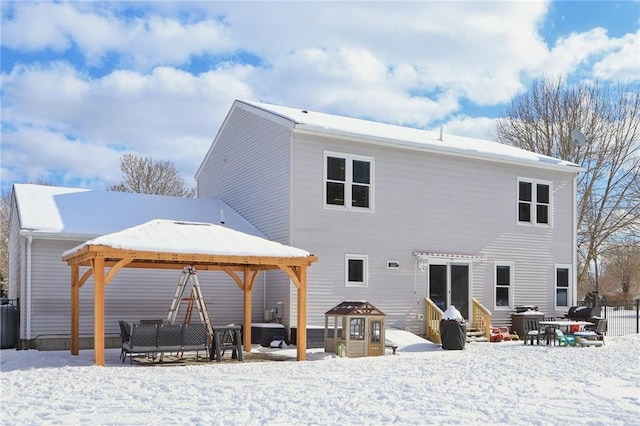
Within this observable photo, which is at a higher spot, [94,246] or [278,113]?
[278,113]

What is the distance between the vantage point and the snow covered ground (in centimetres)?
812

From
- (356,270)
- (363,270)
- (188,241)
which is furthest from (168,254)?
(363,270)

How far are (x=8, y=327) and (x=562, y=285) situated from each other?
16.5 meters

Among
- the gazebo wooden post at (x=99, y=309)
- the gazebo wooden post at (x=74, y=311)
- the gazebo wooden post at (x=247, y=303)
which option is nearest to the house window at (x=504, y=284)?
the gazebo wooden post at (x=247, y=303)

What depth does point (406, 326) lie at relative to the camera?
19.3 metres

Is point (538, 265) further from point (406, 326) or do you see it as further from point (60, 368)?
point (60, 368)

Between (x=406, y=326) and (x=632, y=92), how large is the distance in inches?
885

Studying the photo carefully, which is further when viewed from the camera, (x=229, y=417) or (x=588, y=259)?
(x=588, y=259)

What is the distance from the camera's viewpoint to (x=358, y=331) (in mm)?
15789

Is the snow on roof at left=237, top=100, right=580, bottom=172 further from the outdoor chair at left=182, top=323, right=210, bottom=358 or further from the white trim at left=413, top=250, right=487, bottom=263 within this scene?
the outdoor chair at left=182, top=323, right=210, bottom=358

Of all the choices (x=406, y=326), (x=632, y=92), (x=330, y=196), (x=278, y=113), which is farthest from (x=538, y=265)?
(x=632, y=92)

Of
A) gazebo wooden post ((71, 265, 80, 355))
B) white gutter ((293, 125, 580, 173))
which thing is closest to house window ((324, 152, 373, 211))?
white gutter ((293, 125, 580, 173))

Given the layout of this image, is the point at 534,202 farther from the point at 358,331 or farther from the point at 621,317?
the point at 621,317

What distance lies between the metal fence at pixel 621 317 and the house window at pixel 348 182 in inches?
359
